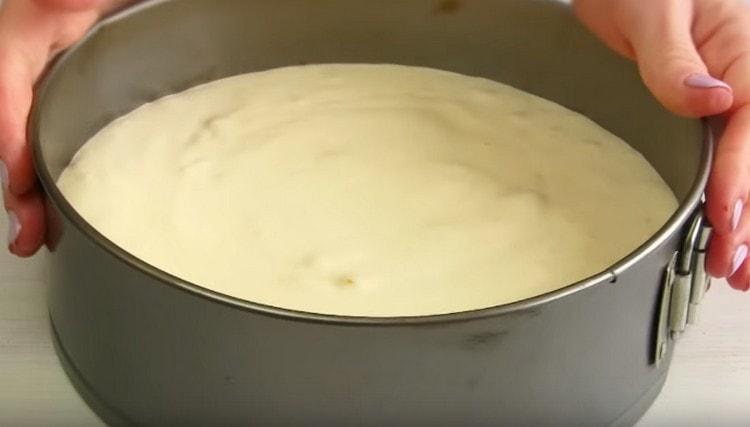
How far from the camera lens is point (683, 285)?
0.50 m

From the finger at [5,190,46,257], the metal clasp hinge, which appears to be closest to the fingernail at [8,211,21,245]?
the finger at [5,190,46,257]

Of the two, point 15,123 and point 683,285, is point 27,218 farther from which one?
point 683,285

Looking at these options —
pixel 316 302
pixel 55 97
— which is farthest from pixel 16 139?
pixel 316 302

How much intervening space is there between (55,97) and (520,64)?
32 centimetres

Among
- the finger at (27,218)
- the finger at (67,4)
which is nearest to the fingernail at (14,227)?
the finger at (27,218)

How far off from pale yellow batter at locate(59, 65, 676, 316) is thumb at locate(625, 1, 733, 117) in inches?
3.6

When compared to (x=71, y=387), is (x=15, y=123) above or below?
above

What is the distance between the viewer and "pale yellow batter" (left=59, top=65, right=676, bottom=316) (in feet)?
1.81

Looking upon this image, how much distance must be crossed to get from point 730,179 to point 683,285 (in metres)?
0.07

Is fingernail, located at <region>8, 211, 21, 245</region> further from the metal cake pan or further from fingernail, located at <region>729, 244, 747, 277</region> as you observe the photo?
fingernail, located at <region>729, 244, 747, 277</region>

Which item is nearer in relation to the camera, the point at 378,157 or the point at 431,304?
the point at 431,304

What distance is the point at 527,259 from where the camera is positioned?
576 mm

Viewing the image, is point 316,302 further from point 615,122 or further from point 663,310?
point 615,122

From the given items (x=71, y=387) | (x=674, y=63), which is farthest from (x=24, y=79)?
(x=674, y=63)
